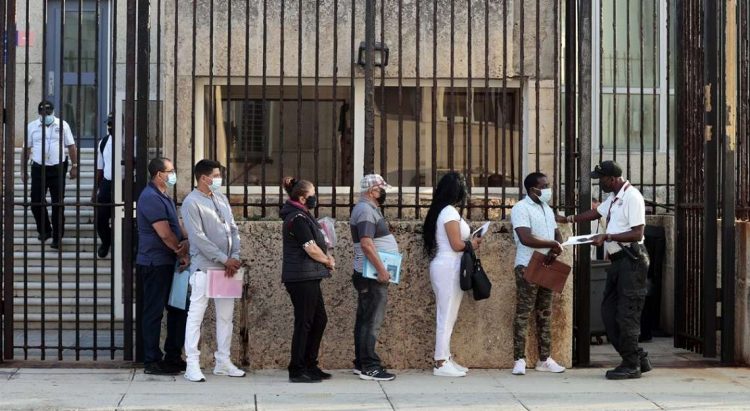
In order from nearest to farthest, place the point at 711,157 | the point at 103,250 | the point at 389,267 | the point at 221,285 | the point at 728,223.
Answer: the point at 221,285
the point at 389,267
the point at 728,223
the point at 711,157
the point at 103,250

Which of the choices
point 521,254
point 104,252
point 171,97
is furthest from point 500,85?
point 104,252

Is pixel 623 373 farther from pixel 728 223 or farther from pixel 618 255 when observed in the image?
pixel 728 223

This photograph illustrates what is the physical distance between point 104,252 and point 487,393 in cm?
533

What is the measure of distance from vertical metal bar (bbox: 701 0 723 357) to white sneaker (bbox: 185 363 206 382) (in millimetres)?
4509

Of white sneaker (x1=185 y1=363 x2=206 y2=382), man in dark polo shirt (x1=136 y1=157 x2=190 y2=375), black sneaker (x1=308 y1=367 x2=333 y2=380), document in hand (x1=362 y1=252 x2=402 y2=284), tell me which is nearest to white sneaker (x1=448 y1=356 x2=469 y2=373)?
document in hand (x1=362 y1=252 x2=402 y2=284)

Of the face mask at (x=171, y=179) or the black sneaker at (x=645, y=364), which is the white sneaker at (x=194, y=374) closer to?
the face mask at (x=171, y=179)

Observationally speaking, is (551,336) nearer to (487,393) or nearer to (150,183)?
(487,393)

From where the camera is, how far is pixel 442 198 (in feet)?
30.2

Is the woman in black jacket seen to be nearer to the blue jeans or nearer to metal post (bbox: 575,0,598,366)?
the blue jeans

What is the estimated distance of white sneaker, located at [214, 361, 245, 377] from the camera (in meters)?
9.10

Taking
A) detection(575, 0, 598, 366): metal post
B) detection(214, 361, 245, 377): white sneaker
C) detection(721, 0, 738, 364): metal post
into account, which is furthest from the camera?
detection(721, 0, 738, 364): metal post

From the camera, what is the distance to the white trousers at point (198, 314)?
8875mm

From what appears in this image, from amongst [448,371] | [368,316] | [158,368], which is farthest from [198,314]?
[448,371]

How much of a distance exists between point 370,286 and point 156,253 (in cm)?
175
